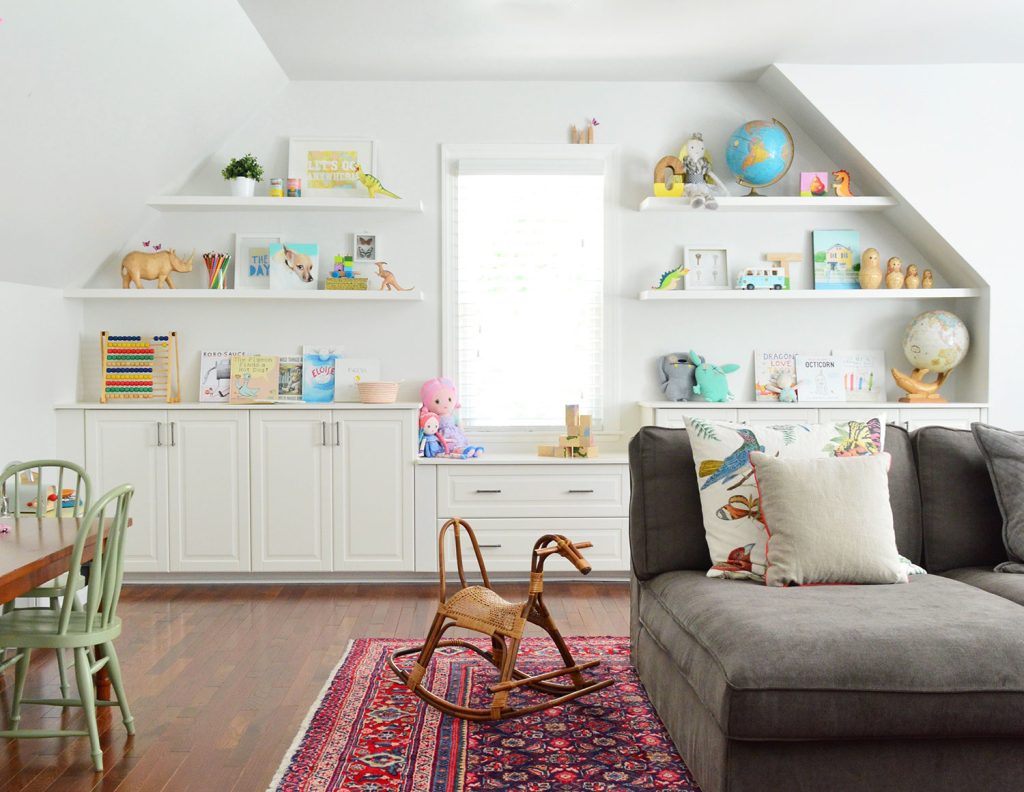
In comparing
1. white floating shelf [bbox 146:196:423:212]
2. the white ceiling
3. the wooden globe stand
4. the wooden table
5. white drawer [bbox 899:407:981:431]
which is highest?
the white ceiling

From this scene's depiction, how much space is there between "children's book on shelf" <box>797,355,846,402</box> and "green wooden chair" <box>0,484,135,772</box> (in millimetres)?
3559

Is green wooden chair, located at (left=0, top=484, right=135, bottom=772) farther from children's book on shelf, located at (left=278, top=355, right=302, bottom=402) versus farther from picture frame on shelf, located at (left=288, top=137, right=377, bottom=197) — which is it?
picture frame on shelf, located at (left=288, top=137, right=377, bottom=197)

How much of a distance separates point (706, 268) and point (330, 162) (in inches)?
81.0

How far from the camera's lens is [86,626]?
2645mm

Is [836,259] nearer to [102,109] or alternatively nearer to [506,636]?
[506,636]

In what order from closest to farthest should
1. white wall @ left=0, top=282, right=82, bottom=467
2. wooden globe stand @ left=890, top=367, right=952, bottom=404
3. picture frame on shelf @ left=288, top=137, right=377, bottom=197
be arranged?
white wall @ left=0, top=282, right=82, bottom=467, wooden globe stand @ left=890, top=367, right=952, bottom=404, picture frame on shelf @ left=288, top=137, right=377, bottom=197

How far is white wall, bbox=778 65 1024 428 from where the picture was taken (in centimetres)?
480

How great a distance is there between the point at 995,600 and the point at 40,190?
3617 millimetres

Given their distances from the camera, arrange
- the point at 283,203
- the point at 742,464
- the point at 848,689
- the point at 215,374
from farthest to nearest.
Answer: the point at 215,374, the point at 283,203, the point at 742,464, the point at 848,689

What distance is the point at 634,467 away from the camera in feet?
10.2

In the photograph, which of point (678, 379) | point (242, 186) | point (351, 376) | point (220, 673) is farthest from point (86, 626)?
point (678, 379)

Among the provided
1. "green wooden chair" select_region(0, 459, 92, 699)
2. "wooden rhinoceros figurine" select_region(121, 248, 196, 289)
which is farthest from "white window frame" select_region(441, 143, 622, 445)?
"green wooden chair" select_region(0, 459, 92, 699)

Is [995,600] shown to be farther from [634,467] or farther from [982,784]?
[634,467]

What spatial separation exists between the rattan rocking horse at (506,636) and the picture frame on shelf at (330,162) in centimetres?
251
